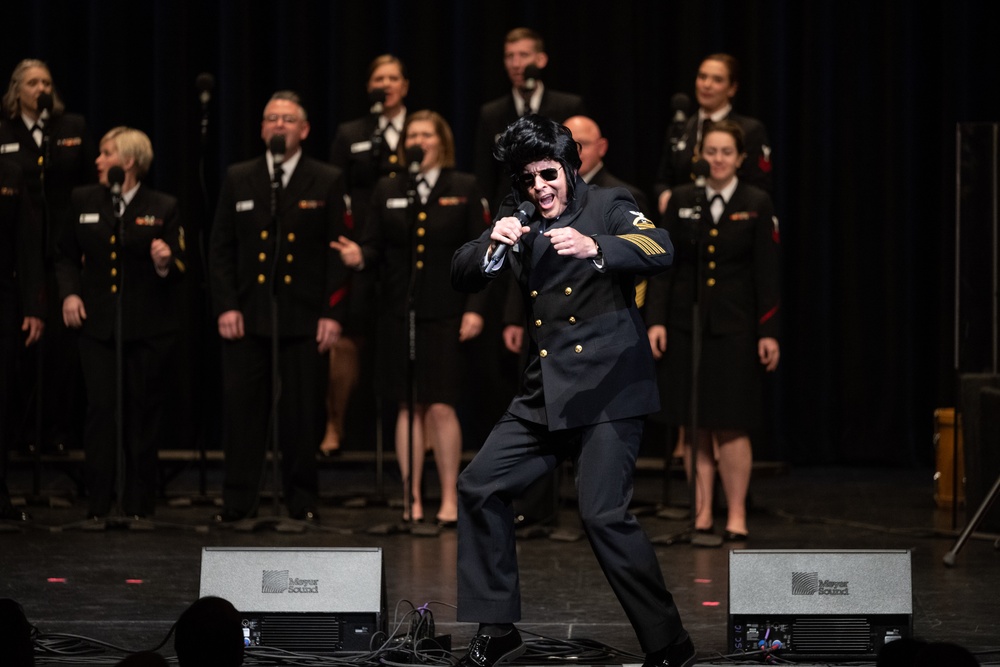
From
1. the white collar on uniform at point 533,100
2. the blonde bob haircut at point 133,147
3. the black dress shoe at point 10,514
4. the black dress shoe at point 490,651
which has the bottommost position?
the black dress shoe at point 490,651

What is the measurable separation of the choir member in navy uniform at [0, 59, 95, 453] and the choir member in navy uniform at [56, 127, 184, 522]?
10.5 inches

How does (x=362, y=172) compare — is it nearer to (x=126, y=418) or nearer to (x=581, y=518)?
(x=126, y=418)

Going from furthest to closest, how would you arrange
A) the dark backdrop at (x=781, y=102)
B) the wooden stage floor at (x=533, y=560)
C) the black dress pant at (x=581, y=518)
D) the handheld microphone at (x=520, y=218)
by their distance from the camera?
the dark backdrop at (x=781, y=102), the wooden stage floor at (x=533, y=560), the black dress pant at (x=581, y=518), the handheld microphone at (x=520, y=218)

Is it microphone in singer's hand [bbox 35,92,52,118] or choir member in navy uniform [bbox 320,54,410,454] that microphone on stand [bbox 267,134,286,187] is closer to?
choir member in navy uniform [bbox 320,54,410,454]

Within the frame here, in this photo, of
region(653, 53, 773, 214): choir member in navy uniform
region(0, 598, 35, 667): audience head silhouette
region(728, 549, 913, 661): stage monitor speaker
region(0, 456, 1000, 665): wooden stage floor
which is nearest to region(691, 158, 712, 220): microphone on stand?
region(653, 53, 773, 214): choir member in navy uniform

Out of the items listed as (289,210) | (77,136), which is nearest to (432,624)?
(289,210)

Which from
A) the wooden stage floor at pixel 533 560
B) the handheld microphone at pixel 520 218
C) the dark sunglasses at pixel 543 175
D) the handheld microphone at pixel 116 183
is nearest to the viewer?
the handheld microphone at pixel 520 218

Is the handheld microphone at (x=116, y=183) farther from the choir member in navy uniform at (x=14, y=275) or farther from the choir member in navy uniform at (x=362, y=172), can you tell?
the choir member in navy uniform at (x=362, y=172)

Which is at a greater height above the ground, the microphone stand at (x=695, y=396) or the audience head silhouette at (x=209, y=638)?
the microphone stand at (x=695, y=396)

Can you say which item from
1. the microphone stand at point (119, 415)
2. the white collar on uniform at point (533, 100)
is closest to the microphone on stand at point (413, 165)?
the white collar on uniform at point (533, 100)

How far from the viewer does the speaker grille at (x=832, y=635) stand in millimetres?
4430

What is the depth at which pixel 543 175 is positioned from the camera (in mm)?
4234

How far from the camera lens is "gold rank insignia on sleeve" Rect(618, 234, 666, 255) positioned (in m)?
4.07

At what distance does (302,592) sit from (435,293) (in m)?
2.87
